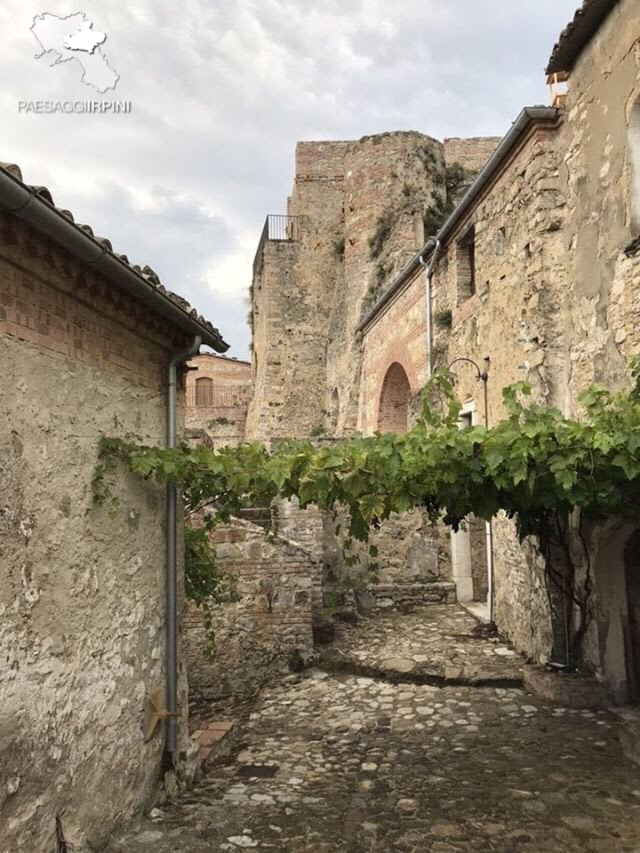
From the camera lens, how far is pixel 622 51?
635 cm

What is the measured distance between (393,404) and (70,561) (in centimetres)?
1329

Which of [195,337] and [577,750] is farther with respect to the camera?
[577,750]

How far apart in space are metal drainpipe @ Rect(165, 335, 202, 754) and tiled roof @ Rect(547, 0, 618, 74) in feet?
16.7

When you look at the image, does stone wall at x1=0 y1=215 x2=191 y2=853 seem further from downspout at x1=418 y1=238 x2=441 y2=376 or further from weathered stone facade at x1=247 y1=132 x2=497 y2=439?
weathered stone facade at x1=247 y1=132 x2=497 y2=439

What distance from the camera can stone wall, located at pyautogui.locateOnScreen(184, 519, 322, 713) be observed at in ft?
25.6

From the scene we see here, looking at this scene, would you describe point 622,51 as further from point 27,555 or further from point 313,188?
point 313,188

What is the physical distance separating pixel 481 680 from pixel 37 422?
597cm

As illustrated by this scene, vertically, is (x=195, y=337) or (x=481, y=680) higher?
(x=195, y=337)

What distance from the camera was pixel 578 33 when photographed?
6906 mm

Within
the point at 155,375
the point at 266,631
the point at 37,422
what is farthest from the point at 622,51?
the point at 266,631

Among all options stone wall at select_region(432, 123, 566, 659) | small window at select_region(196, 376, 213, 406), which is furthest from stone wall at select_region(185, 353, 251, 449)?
stone wall at select_region(432, 123, 566, 659)

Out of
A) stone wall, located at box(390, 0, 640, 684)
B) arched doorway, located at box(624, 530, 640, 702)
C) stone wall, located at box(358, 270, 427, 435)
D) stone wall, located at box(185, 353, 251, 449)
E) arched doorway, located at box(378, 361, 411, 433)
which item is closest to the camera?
stone wall, located at box(390, 0, 640, 684)

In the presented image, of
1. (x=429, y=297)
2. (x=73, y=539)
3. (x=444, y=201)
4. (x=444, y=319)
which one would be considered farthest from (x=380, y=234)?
(x=73, y=539)

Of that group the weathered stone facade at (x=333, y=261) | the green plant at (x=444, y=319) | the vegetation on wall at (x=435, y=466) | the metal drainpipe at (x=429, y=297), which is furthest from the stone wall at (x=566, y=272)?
the weathered stone facade at (x=333, y=261)
